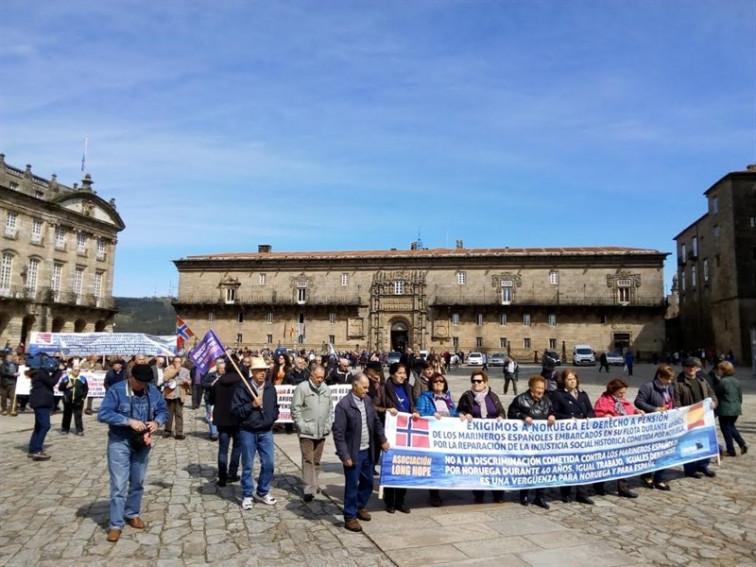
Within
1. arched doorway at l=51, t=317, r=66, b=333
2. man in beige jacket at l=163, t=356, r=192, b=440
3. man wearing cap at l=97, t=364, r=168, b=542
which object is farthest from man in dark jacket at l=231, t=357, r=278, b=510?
arched doorway at l=51, t=317, r=66, b=333

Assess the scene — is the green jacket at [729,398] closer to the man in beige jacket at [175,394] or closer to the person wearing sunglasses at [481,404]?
the person wearing sunglasses at [481,404]

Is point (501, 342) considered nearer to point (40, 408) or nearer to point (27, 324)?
point (27, 324)

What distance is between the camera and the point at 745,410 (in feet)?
49.4

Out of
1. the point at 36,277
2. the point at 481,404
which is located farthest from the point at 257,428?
the point at 36,277

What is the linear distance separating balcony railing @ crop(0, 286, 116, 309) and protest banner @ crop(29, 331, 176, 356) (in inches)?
975

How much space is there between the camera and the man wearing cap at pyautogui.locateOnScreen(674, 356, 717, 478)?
838 cm

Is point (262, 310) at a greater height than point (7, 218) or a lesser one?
lesser

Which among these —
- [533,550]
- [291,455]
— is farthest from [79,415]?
[533,550]

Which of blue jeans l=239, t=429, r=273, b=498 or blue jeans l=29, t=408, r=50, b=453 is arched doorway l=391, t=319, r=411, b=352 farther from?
blue jeans l=239, t=429, r=273, b=498

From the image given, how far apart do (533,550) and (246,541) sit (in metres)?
2.73

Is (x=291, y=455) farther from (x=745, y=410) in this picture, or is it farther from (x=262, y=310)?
(x=262, y=310)

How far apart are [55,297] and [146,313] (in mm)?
102179

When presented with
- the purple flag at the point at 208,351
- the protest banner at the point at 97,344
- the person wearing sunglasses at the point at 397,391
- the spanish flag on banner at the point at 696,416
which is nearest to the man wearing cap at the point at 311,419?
the person wearing sunglasses at the point at 397,391

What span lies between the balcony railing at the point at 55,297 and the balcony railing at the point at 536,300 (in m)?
28.3
